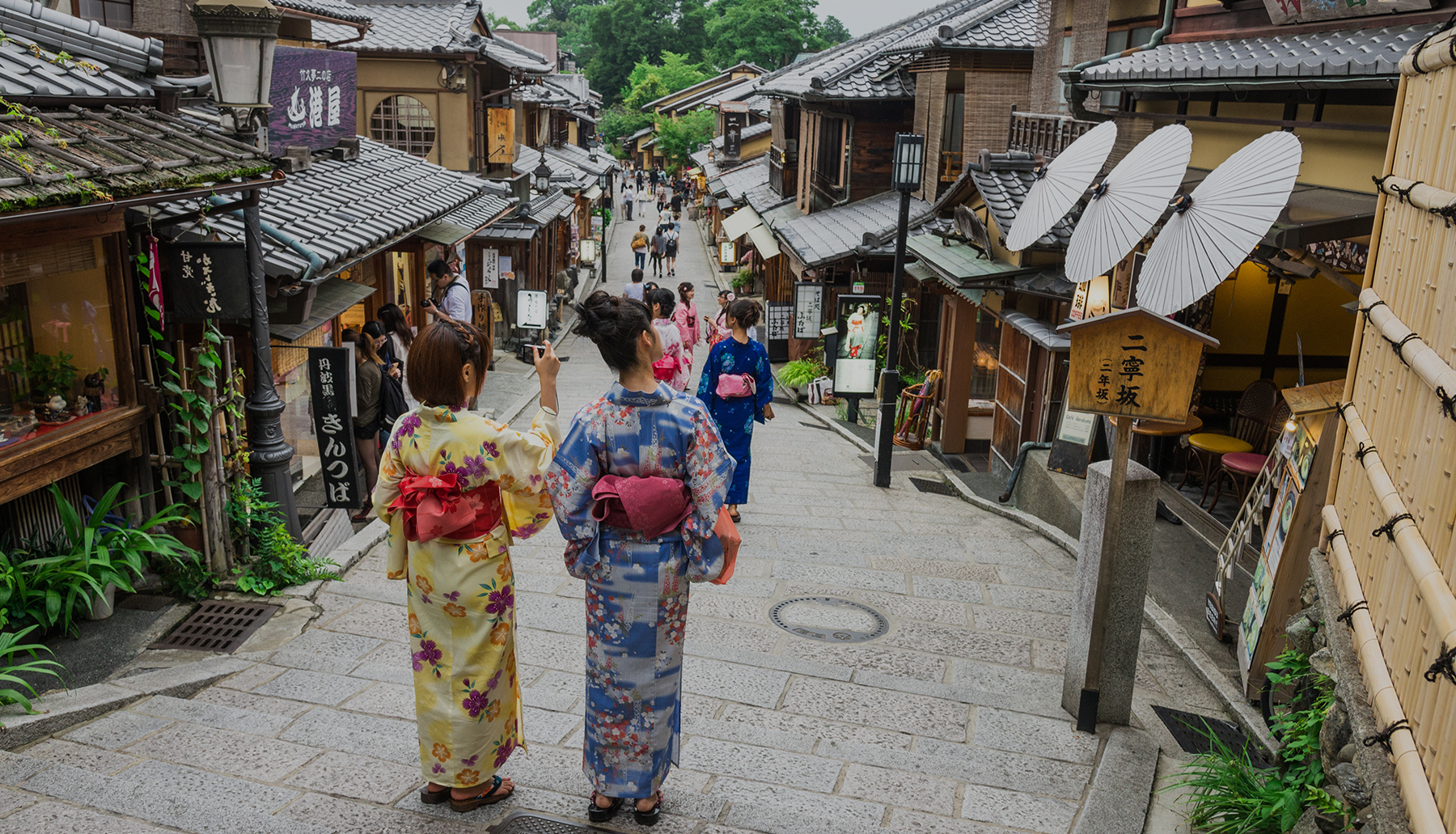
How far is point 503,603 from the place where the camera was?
4.35m

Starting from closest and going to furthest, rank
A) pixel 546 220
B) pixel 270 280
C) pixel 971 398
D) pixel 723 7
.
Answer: pixel 270 280
pixel 971 398
pixel 546 220
pixel 723 7

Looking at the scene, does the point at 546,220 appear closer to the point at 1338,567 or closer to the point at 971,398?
the point at 971,398

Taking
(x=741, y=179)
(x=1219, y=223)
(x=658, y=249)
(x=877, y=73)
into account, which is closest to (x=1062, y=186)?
(x=1219, y=223)

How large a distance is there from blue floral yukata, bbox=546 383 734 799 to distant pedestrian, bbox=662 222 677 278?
3511 centimetres

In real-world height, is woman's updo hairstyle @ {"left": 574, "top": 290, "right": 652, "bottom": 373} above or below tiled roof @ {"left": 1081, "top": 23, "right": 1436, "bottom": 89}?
below

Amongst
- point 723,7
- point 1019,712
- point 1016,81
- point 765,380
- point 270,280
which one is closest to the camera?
point 1019,712

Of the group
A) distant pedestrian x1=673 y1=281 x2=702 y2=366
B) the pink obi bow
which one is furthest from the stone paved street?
distant pedestrian x1=673 y1=281 x2=702 y2=366

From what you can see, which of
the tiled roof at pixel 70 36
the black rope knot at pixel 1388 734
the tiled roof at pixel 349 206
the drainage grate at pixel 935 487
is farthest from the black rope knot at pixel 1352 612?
the drainage grate at pixel 935 487

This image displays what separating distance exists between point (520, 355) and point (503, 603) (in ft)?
64.1

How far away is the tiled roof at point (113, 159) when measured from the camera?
4566mm

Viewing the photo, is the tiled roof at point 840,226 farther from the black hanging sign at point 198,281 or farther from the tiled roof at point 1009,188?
the black hanging sign at point 198,281

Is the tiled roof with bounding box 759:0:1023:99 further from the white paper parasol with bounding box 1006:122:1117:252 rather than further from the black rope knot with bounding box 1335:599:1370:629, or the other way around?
the black rope knot with bounding box 1335:599:1370:629

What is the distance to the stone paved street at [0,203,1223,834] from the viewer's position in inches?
167

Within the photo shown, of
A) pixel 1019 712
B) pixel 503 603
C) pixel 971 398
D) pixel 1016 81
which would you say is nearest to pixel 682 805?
pixel 503 603
